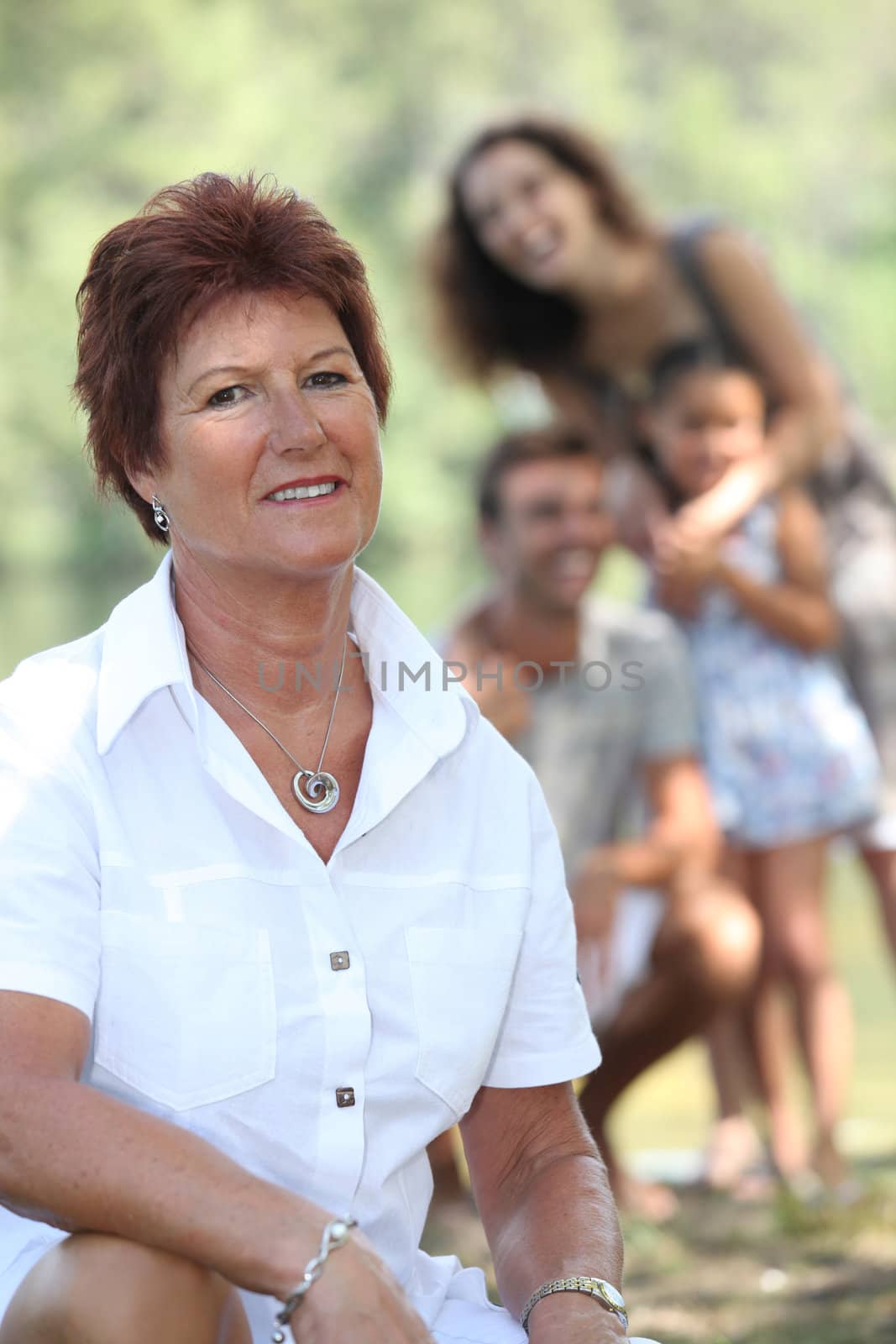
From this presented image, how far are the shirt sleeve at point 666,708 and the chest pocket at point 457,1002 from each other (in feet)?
5.17

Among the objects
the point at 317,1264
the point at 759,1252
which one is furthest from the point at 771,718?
the point at 317,1264

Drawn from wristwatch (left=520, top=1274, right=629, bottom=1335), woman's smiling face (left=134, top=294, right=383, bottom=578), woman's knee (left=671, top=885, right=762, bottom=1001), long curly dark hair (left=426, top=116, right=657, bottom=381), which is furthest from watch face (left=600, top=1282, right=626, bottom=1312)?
long curly dark hair (left=426, top=116, right=657, bottom=381)

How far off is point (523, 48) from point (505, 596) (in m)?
12.0

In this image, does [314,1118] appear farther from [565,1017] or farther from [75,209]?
[75,209]

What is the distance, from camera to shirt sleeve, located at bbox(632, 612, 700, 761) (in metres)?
2.87

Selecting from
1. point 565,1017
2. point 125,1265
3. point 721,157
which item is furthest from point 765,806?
point 721,157

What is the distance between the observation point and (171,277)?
4.13 ft

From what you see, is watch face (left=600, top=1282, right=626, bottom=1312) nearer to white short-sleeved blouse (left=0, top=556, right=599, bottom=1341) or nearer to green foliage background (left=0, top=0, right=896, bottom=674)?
white short-sleeved blouse (left=0, top=556, right=599, bottom=1341)

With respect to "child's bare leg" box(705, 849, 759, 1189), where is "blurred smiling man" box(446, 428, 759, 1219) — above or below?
above

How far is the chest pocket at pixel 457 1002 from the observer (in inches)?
Result: 50.3

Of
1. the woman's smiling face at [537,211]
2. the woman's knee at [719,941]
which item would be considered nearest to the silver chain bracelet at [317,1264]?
the woman's knee at [719,941]

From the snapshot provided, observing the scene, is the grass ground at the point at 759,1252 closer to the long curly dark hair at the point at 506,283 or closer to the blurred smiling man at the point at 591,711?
the blurred smiling man at the point at 591,711

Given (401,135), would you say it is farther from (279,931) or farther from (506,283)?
(279,931)

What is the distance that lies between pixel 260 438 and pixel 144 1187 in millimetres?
553
